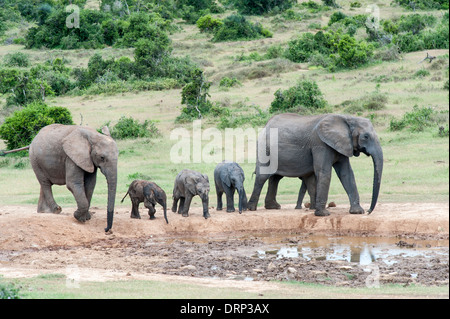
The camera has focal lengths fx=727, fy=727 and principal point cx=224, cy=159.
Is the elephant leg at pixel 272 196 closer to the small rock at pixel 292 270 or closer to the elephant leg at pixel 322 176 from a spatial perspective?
the elephant leg at pixel 322 176

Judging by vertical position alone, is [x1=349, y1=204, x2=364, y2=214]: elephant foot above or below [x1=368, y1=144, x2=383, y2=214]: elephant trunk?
below

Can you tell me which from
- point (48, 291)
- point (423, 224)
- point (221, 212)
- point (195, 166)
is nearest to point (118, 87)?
point (195, 166)

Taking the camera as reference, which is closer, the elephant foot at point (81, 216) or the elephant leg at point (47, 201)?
the elephant foot at point (81, 216)

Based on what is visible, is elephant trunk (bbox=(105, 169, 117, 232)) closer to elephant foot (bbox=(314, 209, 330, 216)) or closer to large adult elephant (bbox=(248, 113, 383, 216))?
large adult elephant (bbox=(248, 113, 383, 216))

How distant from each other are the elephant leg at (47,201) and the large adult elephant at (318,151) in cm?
398

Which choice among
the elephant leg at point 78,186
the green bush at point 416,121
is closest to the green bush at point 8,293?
the elephant leg at point 78,186

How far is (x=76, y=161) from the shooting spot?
1315cm

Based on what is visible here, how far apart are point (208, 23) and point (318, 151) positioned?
106 ft

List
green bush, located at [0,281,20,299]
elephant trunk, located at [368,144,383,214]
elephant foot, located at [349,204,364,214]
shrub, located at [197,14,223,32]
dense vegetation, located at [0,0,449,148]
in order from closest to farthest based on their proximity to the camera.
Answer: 1. green bush, located at [0,281,20,299]
2. elephant trunk, located at [368,144,383,214]
3. elephant foot, located at [349,204,364,214]
4. dense vegetation, located at [0,0,449,148]
5. shrub, located at [197,14,223,32]

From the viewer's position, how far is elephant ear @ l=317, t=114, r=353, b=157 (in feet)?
45.8

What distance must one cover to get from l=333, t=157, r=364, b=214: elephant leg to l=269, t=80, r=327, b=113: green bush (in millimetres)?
10206

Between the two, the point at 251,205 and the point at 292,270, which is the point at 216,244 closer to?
the point at 251,205

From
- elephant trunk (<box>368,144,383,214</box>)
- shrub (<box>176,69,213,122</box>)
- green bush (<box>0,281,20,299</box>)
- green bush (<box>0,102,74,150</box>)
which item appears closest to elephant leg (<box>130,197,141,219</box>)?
elephant trunk (<box>368,144,383,214</box>)

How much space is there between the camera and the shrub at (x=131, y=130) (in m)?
23.7
